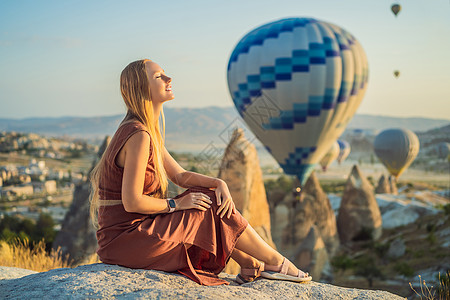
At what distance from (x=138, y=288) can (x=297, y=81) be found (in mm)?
11764

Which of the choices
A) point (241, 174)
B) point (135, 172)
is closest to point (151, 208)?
point (135, 172)

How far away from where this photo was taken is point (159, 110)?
8.83 feet

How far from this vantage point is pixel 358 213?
17.2 m

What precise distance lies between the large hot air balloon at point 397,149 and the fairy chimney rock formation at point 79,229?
78.3ft

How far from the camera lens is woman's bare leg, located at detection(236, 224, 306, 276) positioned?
2.68m

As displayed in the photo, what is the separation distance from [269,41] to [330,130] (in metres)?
3.40

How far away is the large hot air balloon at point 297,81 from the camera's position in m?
13.5

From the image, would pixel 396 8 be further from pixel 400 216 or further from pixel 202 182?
pixel 202 182

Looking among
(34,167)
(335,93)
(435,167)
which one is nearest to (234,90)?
(335,93)

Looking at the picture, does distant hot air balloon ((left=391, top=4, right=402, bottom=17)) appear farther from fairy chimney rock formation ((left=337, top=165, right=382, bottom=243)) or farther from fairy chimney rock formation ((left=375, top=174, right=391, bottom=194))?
fairy chimney rock formation ((left=337, top=165, right=382, bottom=243))

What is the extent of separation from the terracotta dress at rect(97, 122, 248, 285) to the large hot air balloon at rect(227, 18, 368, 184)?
36.9 ft

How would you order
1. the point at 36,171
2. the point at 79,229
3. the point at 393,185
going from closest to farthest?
the point at 79,229, the point at 393,185, the point at 36,171

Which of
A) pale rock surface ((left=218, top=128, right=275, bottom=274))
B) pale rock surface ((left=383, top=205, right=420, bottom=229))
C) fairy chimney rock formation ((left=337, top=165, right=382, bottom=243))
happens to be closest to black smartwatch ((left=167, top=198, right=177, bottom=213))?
pale rock surface ((left=218, top=128, right=275, bottom=274))

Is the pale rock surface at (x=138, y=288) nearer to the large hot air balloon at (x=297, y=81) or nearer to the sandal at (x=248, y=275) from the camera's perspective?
the sandal at (x=248, y=275)
